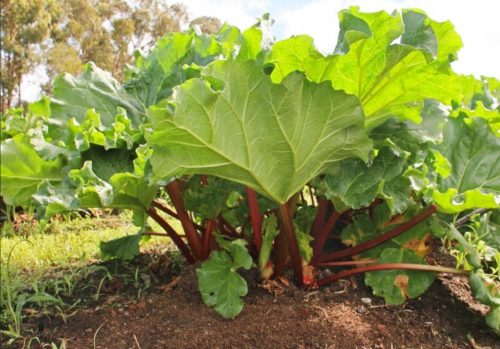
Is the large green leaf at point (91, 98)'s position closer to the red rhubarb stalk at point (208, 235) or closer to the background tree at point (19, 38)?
the red rhubarb stalk at point (208, 235)

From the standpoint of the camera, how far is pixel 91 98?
2.10m

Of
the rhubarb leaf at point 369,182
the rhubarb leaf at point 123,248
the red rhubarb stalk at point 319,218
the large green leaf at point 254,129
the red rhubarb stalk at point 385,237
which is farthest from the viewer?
the rhubarb leaf at point 123,248

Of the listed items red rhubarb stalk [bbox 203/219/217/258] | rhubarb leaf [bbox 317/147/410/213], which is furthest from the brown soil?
rhubarb leaf [bbox 317/147/410/213]

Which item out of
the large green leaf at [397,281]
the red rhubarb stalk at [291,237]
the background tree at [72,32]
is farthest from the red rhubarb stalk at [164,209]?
the background tree at [72,32]

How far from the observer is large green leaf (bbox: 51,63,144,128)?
6.76 feet

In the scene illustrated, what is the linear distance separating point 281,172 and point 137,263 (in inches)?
45.4

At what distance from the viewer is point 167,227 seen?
2.18m

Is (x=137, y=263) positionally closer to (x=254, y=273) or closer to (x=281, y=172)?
(x=254, y=273)

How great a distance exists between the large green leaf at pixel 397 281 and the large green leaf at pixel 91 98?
112 centimetres

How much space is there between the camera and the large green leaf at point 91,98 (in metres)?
2.06

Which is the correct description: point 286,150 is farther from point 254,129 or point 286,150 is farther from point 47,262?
point 47,262

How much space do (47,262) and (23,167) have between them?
1.04 meters

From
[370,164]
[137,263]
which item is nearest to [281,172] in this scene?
[370,164]

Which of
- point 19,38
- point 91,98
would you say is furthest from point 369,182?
point 19,38
